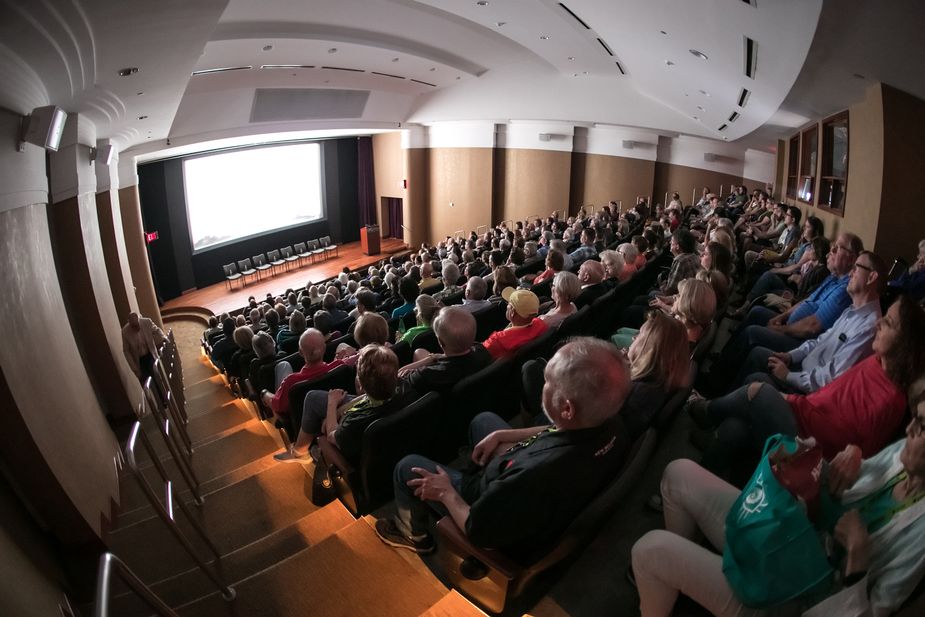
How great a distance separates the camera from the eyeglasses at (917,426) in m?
1.42

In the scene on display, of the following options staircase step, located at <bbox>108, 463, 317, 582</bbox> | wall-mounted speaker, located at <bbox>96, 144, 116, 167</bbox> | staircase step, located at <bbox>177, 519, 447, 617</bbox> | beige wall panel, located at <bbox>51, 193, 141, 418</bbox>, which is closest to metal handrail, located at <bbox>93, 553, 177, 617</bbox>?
staircase step, located at <bbox>177, 519, 447, 617</bbox>

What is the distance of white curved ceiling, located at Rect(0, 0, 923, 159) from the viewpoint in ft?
10.4

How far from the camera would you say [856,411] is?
7.01 ft

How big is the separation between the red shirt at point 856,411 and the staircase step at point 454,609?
5.48 ft

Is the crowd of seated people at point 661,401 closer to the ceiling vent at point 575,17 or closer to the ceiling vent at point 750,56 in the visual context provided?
the ceiling vent at point 750,56

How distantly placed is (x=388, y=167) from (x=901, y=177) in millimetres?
15780

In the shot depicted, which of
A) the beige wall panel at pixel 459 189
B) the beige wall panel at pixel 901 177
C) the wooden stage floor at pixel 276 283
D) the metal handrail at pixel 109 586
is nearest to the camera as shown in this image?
the metal handrail at pixel 109 586

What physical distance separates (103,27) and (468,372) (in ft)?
10.1

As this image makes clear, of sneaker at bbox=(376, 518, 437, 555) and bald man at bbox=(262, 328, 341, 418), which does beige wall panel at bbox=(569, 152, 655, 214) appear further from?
sneaker at bbox=(376, 518, 437, 555)

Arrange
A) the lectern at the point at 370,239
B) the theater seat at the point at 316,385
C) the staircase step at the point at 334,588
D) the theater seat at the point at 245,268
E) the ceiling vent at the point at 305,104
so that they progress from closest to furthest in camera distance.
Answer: the staircase step at the point at 334,588 → the theater seat at the point at 316,385 → the ceiling vent at the point at 305,104 → the theater seat at the point at 245,268 → the lectern at the point at 370,239

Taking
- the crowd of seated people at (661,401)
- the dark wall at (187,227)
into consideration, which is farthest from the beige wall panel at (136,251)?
the crowd of seated people at (661,401)

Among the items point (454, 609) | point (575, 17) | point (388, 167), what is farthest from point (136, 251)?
point (454, 609)

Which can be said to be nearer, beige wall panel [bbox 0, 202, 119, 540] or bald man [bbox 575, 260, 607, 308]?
beige wall panel [bbox 0, 202, 119, 540]

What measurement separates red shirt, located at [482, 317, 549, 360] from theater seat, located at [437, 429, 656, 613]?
130 centimetres
